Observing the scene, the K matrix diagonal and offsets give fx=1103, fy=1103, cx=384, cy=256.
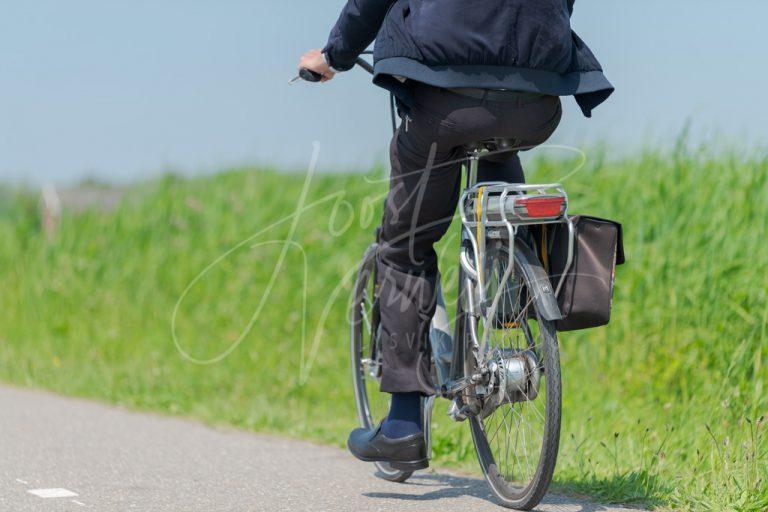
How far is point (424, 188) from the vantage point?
3.78 meters

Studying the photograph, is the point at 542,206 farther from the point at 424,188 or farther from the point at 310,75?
the point at 310,75

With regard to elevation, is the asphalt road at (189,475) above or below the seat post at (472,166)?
below

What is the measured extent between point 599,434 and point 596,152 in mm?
3414

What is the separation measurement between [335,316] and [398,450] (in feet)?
14.7

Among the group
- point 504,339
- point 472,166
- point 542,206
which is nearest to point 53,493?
point 504,339

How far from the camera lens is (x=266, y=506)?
12.6 ft

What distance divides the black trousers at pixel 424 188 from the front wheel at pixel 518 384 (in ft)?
0.83

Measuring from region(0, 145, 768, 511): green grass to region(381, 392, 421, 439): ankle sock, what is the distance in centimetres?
67

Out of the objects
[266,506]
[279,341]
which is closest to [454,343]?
[266,506]

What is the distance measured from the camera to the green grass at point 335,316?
4.88 m

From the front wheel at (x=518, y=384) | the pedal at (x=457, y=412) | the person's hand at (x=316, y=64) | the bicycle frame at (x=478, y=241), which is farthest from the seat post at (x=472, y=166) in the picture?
the pedal at (x=457, y=412)

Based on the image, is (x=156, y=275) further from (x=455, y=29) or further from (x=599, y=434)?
(x=455, y=29)

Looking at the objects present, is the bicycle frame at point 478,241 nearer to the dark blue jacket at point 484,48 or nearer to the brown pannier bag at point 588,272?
the brown pannier bag at point 588,272

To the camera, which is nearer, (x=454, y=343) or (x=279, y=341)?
(x=454, y=343)
